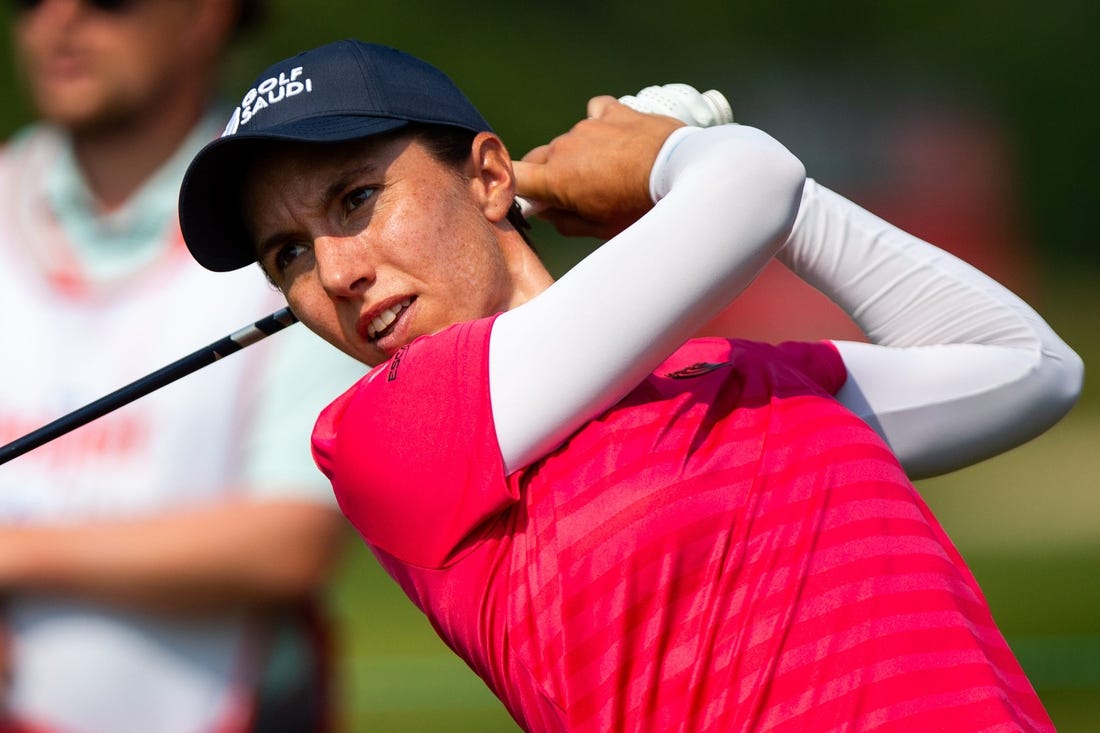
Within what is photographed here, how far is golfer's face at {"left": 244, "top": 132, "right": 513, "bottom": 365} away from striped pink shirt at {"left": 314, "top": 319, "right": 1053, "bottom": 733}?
89 mm

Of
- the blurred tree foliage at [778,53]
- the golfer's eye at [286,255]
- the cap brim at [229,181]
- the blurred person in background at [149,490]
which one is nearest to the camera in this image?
the cap brim at [229,181]

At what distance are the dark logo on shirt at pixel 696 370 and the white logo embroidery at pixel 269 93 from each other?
0.44 metres

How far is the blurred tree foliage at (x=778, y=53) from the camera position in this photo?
15320 mm

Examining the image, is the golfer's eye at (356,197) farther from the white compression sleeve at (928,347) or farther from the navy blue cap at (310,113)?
the white compression sleeve at (928,347)

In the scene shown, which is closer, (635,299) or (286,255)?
(635,299)

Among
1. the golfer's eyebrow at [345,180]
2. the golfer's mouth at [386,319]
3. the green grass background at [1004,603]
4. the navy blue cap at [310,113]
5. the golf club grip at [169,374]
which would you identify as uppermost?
the navy blue cap at [310,113]

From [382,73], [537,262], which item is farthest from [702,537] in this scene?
[382,73]

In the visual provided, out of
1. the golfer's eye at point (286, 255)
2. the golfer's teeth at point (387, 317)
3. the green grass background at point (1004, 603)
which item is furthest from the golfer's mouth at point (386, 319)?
the green grass background at point (1004, 603)

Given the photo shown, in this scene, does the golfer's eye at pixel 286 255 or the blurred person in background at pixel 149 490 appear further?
the blurred person in background at pixel 149 490

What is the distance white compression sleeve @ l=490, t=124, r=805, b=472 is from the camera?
4.75ft

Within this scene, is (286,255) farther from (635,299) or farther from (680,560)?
(680,560)

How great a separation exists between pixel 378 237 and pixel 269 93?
0.59 ft

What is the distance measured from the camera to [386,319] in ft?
5.32

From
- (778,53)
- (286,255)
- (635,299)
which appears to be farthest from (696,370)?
(778,53)
